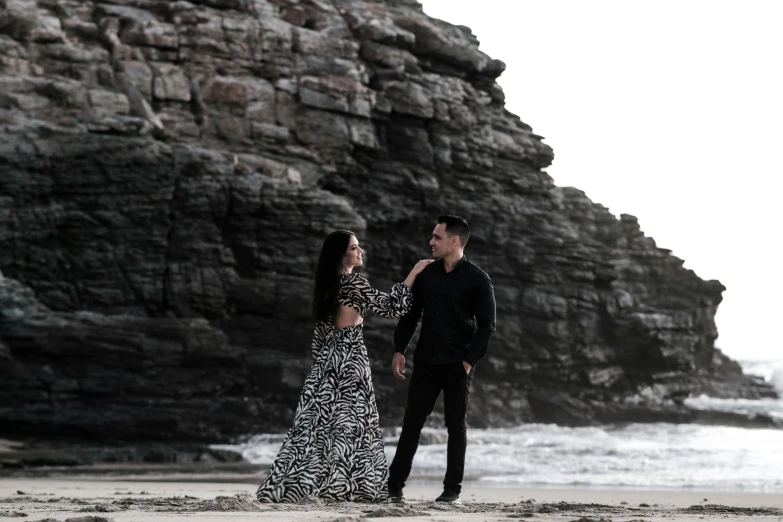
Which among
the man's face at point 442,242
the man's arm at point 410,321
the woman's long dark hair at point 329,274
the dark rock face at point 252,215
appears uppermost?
→ the dark rock face at point 252,215

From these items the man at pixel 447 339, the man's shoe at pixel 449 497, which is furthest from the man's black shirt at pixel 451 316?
the man's shoe at pixel 449 497

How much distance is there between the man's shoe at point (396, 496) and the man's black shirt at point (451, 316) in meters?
1.06

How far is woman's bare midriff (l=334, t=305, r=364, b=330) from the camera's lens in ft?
27.2

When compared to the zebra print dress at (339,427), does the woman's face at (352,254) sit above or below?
above

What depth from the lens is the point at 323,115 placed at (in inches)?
1276

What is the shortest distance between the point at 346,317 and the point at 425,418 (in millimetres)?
1027

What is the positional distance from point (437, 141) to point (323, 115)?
4051mm

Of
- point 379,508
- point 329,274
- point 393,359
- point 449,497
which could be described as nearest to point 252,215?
point 329,274

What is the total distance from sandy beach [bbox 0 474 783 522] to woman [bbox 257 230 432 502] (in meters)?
0.34

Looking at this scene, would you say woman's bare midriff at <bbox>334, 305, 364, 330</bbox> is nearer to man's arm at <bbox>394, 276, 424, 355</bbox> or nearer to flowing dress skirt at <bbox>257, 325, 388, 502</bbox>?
flowing dress skirt at <bbox>257, 325, 388, 502</bbox>

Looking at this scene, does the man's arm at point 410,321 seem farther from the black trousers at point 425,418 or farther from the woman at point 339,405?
the black trousers at point 425,418

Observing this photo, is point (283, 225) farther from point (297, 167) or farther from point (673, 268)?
point (673, 268)

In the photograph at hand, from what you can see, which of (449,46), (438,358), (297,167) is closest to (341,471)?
(438,358)

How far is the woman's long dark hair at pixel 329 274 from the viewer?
8.24 meters
